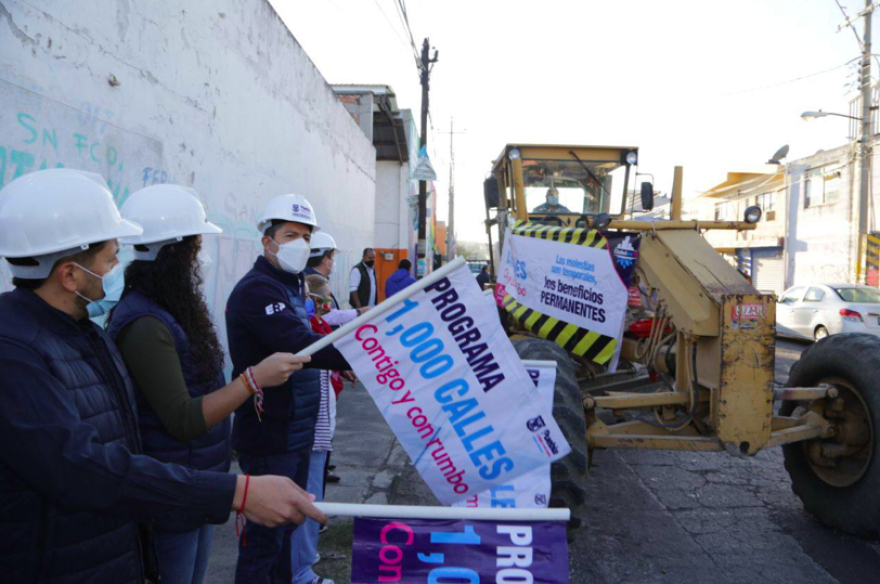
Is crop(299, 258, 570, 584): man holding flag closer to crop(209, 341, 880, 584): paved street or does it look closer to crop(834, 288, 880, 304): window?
crop(209, 341, 880, 584): paved street

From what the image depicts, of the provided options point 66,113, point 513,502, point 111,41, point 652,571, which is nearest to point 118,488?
point 513,502

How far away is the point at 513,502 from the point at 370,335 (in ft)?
2.61

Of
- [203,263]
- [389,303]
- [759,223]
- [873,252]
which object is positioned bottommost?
[389,303]

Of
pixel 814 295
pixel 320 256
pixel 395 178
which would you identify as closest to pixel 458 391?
pixel 320 256

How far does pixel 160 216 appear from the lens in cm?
232

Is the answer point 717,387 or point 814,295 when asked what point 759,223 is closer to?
point 814,295

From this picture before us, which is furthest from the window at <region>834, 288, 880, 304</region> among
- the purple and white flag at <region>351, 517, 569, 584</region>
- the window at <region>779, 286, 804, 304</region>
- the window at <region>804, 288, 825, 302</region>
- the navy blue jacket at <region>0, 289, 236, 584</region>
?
the navy blue jacket at <region>0, 289, 236, 584</region>

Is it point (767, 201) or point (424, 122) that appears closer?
point (424, 122)

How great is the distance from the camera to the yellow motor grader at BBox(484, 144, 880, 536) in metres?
3.90

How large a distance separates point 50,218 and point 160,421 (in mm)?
838

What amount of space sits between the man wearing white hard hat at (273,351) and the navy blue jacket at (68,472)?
40.0 inches

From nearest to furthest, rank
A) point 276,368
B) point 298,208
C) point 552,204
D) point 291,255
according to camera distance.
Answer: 1. point 276,368
2. point 291,255
3. point 298,208
4. point 552,204

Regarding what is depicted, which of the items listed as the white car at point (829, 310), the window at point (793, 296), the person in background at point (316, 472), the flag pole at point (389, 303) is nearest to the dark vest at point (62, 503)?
the flag pole at point (389, 303)

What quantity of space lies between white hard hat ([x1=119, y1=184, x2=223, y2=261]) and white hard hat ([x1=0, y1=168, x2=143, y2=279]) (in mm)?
569
